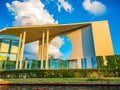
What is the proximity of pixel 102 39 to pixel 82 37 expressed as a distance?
3.48 metres

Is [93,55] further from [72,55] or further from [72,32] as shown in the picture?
[72,32]

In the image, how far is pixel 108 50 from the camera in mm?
26078

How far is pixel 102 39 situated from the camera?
88.0ft

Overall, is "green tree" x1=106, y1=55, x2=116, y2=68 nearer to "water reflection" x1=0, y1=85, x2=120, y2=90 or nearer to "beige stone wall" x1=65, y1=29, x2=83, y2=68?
"beige stone wall" x1=65, y1=29, x2=83, y2=68

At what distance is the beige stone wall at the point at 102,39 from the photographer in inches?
1024

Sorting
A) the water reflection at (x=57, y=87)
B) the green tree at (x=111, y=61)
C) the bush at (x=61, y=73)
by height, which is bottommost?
the water reflection at (x=57, y=87)

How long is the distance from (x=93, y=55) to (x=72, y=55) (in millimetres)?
4095

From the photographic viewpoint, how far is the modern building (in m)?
26.4

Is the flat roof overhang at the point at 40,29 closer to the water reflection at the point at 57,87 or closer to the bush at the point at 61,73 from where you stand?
the bush at the point at 61,73

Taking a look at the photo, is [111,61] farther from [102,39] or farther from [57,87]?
[57,87]

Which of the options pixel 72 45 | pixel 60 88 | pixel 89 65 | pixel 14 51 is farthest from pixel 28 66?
pixel 60 88

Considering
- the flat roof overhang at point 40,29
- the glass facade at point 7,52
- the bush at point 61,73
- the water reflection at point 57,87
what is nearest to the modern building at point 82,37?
the flat roof overhang at point 40,29

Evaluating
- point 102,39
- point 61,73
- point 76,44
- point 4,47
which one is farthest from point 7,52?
point 102,39

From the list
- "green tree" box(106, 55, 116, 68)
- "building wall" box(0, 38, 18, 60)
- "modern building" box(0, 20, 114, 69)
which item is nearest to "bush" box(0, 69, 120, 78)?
"green tree" box(106, 55, 116, 68)
